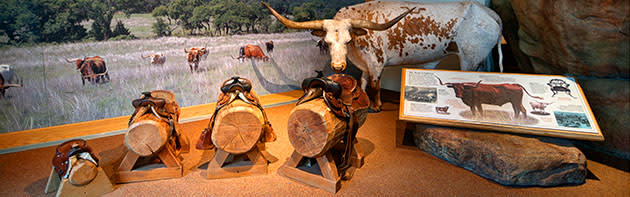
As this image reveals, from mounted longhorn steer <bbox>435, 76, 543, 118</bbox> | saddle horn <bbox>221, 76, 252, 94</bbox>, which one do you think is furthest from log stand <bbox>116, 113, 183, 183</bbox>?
mounted longhorn steer <bbox>435, 76, 543, 118</bbox>

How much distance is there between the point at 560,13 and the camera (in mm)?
2783

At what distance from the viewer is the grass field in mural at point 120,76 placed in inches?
136

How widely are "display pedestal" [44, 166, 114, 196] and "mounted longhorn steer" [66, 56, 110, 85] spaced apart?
70.4 inches

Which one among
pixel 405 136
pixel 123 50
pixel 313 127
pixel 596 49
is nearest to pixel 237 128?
pixel 313 127

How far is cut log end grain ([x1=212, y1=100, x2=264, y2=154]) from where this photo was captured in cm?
224

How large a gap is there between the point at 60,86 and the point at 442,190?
14.0 ft

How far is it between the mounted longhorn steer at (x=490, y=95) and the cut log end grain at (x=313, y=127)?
1.35 metres

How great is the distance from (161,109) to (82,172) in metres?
0.67

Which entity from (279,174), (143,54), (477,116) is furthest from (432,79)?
(143,54)

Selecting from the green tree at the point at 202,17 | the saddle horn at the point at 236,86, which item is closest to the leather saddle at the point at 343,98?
the saddle horn at the point at 236,86

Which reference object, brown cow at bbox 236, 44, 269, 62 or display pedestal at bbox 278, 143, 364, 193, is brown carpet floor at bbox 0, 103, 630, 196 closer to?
display pedestal at bbox 278, 143, 364, 193

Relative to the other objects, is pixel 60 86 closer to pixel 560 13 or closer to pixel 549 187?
pixel 549 187

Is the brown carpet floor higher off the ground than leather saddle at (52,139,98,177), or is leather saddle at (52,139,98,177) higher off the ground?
leather saddle at (52,139,98,177)

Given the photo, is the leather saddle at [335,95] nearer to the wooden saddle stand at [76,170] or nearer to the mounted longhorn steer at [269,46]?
the wooden saddle stand at [76,170]
